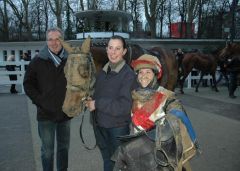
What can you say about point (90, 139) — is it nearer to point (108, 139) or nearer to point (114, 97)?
point (108, 139)

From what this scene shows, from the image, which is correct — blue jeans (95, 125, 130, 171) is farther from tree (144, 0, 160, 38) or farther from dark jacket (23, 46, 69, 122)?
tree (144, 0, 160, 38)

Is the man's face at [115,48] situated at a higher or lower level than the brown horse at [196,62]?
higher

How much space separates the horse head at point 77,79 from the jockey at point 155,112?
1.38ft

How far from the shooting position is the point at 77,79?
2.72 metres

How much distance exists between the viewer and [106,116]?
3.28m

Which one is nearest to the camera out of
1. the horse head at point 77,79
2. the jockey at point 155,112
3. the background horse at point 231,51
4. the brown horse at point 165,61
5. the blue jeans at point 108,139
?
the jockey at point 155,112

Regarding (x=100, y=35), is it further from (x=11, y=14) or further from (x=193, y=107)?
(x=11, y=14)

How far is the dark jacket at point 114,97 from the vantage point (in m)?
3.09

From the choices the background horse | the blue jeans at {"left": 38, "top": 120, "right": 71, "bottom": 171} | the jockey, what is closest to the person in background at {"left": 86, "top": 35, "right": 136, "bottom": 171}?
the jockey

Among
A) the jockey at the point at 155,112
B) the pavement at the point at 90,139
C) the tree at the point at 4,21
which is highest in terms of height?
the tree at the point at 4,21

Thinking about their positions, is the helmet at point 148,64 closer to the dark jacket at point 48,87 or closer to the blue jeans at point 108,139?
the blue jeans at point 108,139

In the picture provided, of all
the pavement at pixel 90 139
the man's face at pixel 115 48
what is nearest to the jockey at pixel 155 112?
the man's face at pixel 115 48

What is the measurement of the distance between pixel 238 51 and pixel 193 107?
4.00 meters

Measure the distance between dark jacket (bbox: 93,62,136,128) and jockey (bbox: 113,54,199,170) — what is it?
0.36 feet
